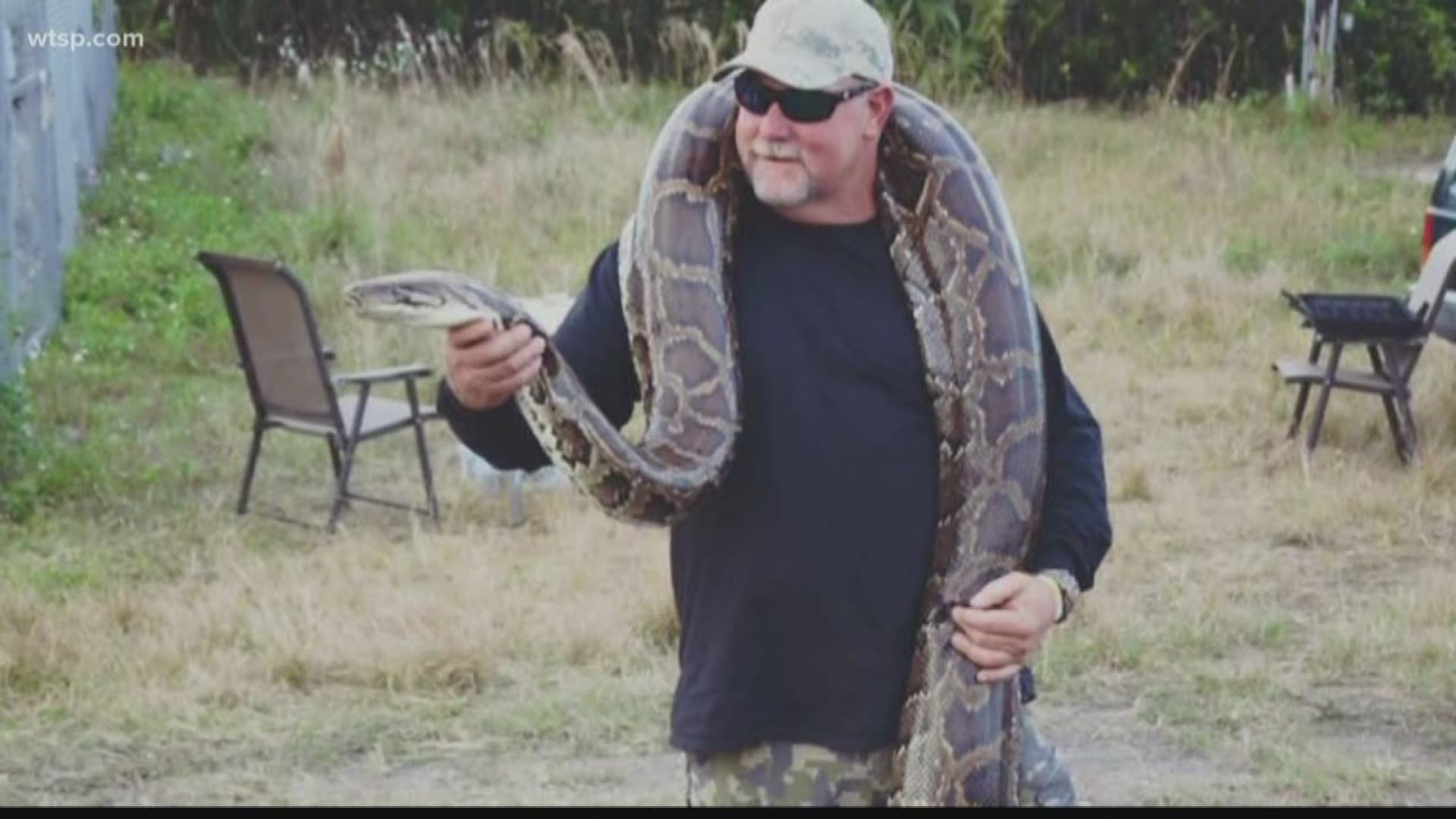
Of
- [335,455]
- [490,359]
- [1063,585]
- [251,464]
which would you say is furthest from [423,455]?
[490,359]

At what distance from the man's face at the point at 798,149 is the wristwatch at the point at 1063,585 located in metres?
0.77

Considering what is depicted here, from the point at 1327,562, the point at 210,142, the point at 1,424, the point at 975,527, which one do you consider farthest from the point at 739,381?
the point at 210,142

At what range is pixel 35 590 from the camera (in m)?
9.45

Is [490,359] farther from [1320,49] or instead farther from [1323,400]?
[1320,49]

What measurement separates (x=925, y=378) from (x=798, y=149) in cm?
45

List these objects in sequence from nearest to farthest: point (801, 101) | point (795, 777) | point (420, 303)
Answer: point (420, 303), point (801, 101), point (795, 777)

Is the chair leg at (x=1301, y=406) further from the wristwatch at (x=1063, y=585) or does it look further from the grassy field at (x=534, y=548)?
the wristwatch at (x=1063, y=585)

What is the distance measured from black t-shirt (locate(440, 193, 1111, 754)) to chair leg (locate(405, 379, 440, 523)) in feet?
21.1

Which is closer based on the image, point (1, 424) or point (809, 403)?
point (809, 403)

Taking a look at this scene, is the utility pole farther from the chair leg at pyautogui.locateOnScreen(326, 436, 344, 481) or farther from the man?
the man

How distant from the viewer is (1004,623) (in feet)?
14.6

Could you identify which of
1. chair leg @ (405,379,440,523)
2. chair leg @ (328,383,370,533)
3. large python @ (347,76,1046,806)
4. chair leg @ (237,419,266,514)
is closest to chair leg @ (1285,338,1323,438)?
chair leg @ (405,379,440,523)

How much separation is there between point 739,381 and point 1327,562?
20.9ft

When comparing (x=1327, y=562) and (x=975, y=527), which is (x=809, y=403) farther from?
(x=1327, y=562)
